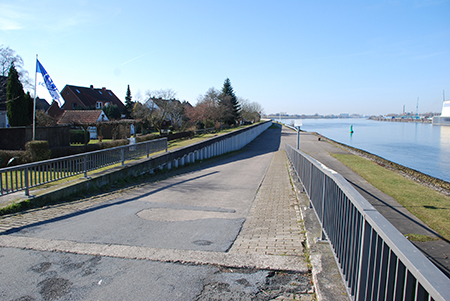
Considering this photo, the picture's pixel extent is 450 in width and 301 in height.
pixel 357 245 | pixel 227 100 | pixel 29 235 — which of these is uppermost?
pixel 227 100

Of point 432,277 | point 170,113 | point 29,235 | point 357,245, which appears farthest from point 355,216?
point 170,113

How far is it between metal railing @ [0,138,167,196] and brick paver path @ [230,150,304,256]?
5659 mm

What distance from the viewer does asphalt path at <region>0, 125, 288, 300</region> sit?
3.55 m

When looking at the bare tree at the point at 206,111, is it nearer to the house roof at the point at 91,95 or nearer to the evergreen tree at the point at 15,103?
the house roof at the point at 91,95

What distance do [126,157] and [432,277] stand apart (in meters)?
12.2

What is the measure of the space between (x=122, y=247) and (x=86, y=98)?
62.2 meters

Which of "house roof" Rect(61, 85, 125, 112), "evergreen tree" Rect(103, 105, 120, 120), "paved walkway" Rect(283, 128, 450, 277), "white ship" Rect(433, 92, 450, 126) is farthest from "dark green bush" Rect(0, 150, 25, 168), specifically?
"white ship" Rect(433, 92, 450, 126)

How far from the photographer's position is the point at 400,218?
9.22 m

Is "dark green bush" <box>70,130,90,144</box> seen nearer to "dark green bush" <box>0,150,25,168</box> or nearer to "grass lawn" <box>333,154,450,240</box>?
"dark green bush" <box>0,150,25,168</box>

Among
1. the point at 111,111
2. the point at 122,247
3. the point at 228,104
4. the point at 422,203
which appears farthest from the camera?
the point at 228,104

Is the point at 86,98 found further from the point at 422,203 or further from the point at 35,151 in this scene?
the point at 422,203

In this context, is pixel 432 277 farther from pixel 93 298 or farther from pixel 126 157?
pixel 126 157

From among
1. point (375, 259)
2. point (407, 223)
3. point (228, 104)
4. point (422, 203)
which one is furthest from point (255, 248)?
point (228, 104)

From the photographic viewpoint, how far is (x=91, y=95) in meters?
62.1
